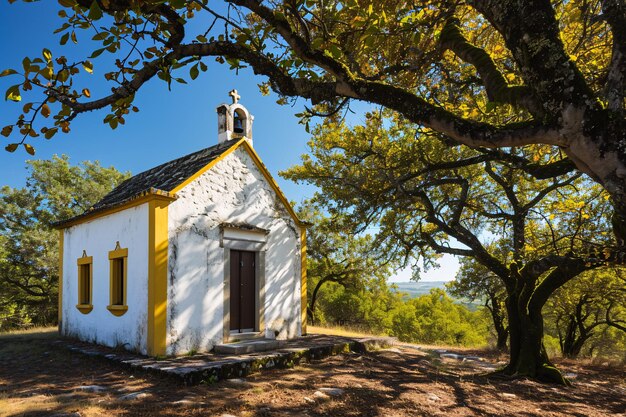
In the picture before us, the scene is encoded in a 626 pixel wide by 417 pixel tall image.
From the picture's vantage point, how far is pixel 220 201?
1096 cm

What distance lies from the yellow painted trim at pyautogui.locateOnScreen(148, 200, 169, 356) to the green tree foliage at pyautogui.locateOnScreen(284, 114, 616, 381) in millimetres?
4675

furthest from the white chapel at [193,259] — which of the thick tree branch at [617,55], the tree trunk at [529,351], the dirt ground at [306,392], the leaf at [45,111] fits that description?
the thick tree branch at [617,55]

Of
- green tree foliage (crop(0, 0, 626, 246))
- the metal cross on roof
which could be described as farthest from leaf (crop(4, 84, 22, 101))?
the metal cross on roof

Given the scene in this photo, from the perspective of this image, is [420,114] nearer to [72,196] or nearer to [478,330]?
[72,196]

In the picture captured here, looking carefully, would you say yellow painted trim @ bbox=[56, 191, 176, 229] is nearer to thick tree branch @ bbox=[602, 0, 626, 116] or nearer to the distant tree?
thick tree branch @ bbox=[602, 0, 626, 116]

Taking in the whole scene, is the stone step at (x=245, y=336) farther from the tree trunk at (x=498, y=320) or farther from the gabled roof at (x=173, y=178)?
the tree trunk at (x=498, y=320)

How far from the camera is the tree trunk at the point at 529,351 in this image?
949cm

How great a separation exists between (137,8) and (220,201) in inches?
287

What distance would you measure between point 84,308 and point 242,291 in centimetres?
499

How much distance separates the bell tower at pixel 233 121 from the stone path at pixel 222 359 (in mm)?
6147

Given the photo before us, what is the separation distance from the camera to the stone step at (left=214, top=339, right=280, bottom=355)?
9836 mm

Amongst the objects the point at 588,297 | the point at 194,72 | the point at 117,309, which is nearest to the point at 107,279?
the point at 117,309

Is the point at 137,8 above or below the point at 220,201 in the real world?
above

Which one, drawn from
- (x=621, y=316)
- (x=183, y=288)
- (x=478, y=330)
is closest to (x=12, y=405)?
(x=183, y=288)
